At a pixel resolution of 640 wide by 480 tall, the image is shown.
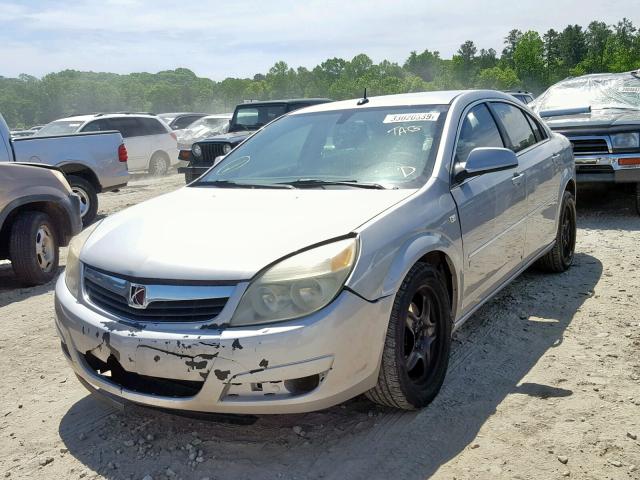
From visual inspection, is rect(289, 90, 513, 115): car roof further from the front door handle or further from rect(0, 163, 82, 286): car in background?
rect(0, 163, 82, 286): car in background

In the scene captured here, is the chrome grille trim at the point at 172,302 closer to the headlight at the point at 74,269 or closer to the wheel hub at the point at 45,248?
the headlight at the point at 74,269

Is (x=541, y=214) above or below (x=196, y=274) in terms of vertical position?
below

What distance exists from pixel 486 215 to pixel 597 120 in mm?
4758

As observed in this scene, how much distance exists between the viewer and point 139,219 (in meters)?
3.28

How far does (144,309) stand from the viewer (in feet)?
8.66

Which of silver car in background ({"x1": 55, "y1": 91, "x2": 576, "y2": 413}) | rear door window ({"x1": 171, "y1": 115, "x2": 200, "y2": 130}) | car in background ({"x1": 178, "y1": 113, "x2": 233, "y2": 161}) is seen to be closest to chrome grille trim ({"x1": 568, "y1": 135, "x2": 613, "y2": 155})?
silver car in background ({"x1": 55, "y1": 91, "x2": 576, "y2": 413})

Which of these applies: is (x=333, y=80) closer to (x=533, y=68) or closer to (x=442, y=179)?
(x=533, y=68)

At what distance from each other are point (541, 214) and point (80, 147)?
7.83 meters

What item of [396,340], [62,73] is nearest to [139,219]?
[396,340]

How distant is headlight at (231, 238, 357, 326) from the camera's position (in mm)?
2516

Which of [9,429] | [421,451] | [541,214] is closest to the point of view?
[421,451]

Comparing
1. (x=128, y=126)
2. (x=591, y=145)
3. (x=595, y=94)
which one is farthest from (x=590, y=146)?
(x=128, y=126)

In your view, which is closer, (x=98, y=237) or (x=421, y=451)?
(x=421, y=451)

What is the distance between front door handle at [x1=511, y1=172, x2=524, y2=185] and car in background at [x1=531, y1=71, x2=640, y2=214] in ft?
11.8
